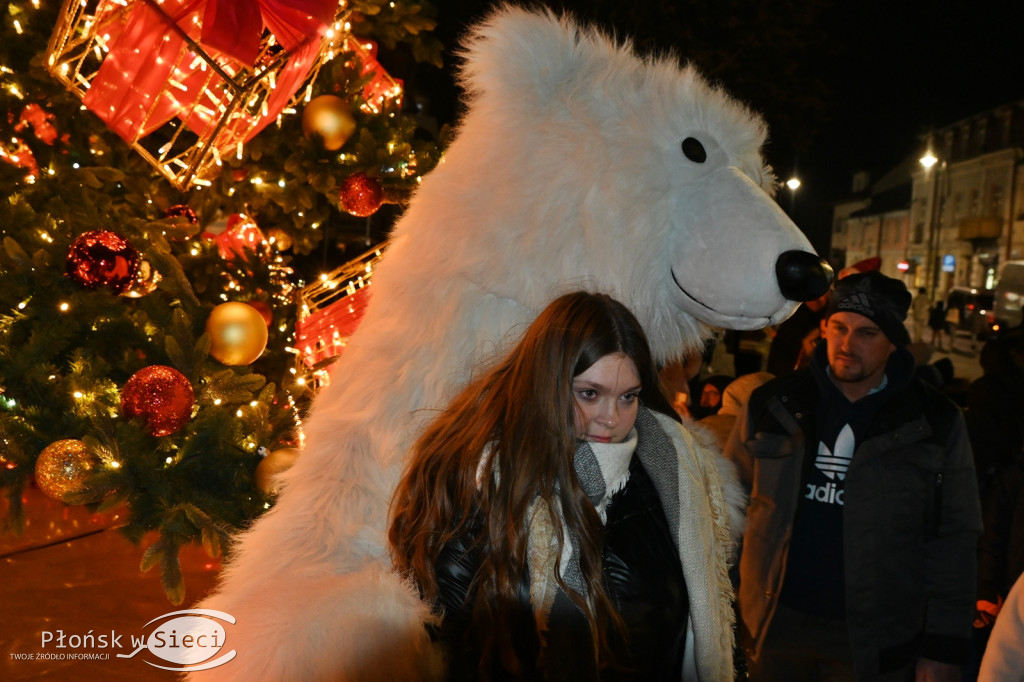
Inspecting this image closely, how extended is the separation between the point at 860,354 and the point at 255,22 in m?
2.37

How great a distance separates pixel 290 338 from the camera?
13.1ft

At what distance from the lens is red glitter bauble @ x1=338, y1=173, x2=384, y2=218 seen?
11.4 ft

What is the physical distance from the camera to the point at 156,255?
3014 millimetres

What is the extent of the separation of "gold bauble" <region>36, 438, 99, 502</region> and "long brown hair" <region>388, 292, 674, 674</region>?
125 centimetres

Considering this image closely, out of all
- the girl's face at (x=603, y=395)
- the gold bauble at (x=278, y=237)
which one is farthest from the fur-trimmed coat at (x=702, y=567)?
the gold bauble at (x=278, y=237)

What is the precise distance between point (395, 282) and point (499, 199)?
1.20 ft

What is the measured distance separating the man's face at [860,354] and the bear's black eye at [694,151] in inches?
48.6

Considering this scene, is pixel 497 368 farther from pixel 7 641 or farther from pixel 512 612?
pixel 7 641

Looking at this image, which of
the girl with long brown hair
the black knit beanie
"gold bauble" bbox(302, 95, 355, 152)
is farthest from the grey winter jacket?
"gold bauble" bbox(302, 95, 355, 152)


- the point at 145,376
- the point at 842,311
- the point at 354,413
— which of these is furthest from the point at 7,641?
the point at 842,311

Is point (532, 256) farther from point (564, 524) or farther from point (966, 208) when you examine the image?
point (966, 208)

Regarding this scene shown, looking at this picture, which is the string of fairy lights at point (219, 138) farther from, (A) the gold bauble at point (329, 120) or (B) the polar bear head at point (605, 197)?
(B) the polar bear head at point (605, 197)

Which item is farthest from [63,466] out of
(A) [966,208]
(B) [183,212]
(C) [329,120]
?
(A) [966,208]

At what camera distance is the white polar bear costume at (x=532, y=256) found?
78.2 inches
